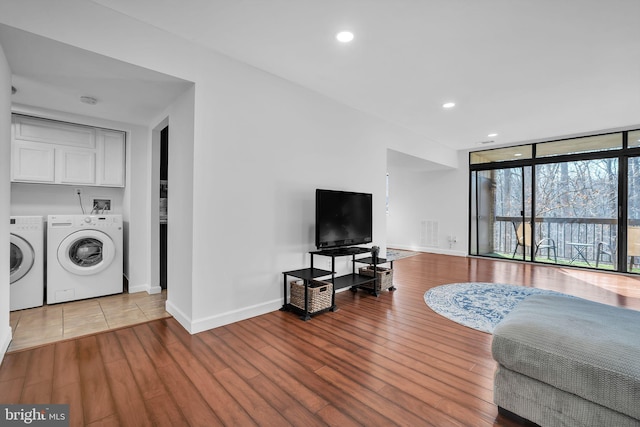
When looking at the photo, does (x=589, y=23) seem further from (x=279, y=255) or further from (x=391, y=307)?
(x=279, y=255)

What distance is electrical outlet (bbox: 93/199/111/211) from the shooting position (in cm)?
394

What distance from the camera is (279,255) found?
320 centimetres

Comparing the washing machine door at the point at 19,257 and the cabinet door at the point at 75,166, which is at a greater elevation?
the cabinet door at the point at 75,166

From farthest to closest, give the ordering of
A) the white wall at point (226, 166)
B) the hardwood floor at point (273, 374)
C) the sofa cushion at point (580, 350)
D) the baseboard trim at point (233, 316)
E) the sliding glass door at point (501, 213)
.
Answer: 1. the sliding glass door at point (501, 213)
2. the baseboard trim at point (233, 316)
3. the white wall at point (226, 166)
4. the hardwood floor at point (273, 374)
5. the sofa cushion at point (580, 350)

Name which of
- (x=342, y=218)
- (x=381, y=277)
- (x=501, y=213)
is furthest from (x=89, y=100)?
(x=501, y=213)

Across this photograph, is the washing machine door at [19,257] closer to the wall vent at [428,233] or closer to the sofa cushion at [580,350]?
the sofa cushion at [580,350]

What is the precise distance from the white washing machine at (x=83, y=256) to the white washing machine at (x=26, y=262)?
0.27 ft

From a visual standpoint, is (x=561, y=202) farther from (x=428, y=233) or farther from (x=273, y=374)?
(x=273, y=374)

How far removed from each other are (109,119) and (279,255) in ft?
9.02

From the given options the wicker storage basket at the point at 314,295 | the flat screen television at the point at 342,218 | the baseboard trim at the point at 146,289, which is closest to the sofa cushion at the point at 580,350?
the wicker storage basket at the point at 314,295

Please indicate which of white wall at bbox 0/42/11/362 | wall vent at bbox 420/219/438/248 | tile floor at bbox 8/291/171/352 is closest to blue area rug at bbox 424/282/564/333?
tile floor at bbox 8/291/171/352

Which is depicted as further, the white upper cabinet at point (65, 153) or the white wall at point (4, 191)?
the white upper cabinet at point (65, 153)

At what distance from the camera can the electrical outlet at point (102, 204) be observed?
3.94 m

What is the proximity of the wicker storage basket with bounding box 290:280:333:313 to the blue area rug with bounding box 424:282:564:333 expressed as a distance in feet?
3.96
